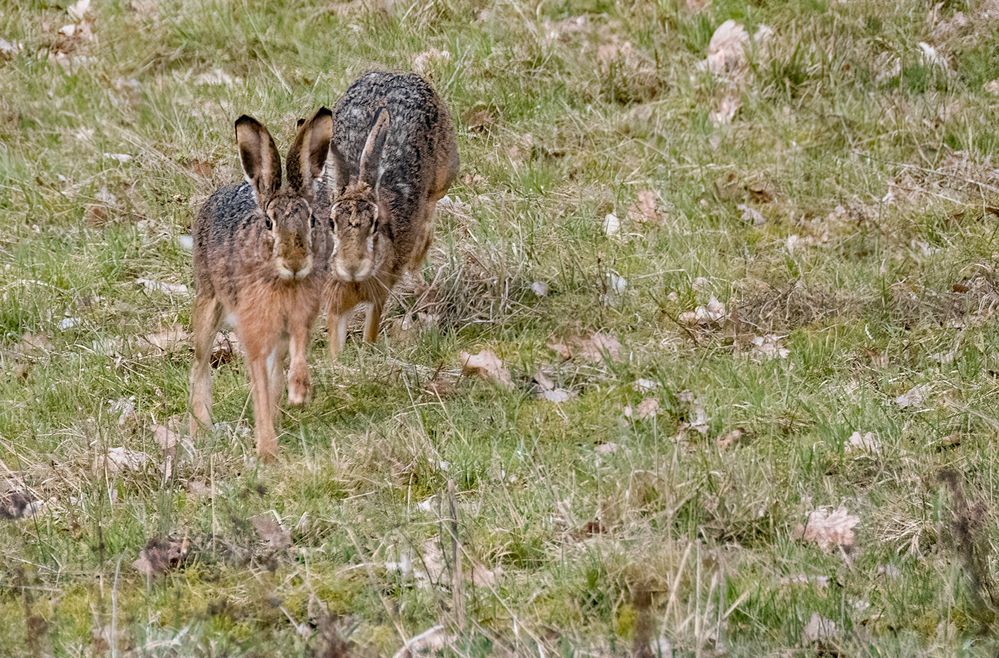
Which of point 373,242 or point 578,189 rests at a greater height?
point 373,242

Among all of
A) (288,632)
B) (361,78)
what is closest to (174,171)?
(361,78)

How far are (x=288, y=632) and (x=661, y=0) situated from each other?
21.7 ft

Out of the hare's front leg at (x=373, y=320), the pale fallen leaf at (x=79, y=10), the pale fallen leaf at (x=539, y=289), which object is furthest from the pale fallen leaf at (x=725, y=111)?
the pale fallen leaf at (x=79, y=10)

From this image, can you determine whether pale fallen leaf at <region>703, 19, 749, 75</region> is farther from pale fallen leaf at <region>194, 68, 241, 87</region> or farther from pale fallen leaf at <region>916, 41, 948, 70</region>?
pale fallen leaf at <region>194, 68, 241, 87</region>

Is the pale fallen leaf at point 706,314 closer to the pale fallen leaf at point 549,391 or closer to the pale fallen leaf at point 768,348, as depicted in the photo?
the pale fallen leaf at point 768,348

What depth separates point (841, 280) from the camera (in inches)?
313

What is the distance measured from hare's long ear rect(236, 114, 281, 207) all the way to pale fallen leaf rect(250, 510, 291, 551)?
55.1 inches

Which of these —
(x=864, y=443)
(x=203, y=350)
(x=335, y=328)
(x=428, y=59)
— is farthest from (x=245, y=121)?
(x=428, y=59)

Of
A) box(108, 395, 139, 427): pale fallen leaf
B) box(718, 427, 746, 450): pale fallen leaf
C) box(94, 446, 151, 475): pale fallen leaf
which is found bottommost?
box(718, 427, 746, 450): pale fallen leaf

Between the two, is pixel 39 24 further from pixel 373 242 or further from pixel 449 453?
pixel 449 453

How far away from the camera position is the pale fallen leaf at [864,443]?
588 cm

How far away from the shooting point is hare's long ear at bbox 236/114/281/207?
636 cm

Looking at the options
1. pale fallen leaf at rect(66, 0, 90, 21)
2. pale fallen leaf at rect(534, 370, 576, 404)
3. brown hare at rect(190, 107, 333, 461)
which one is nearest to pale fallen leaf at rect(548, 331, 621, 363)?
pale fallen leaf at rect(534, 370, 576, 404)

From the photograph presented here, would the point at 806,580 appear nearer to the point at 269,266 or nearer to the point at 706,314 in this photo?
the point at 269,266
